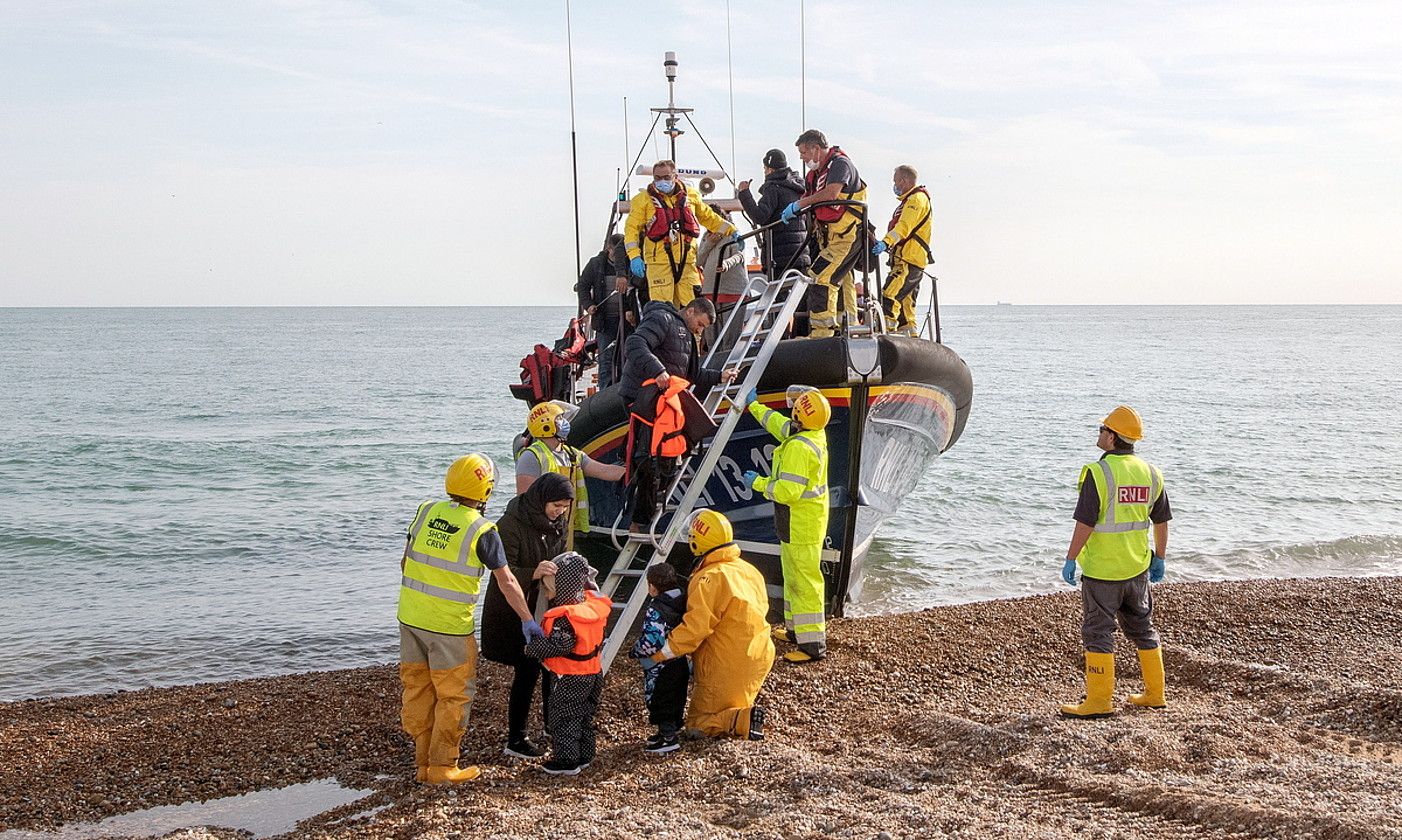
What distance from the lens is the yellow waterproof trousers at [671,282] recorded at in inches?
309

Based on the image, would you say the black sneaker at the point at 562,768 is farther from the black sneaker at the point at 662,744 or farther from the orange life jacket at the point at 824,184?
the orange life jacket at the point at 824,184

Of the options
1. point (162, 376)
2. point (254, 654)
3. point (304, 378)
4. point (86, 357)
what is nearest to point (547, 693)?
point (254, 654)

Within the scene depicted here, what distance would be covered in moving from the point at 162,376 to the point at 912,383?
46.4 meters

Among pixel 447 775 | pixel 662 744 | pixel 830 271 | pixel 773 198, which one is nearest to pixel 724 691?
pixel 662 744

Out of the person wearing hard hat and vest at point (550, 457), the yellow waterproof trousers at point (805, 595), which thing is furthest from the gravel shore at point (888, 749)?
the person wearing hard hat and vest at point (550, 457)

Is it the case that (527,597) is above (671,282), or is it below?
below

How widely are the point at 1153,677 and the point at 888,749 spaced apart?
4.57 ft

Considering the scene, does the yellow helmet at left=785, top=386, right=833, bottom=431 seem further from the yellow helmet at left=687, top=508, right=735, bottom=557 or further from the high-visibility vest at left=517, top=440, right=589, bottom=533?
the yellow helmet at left=687, top=508, right=735, bottom=557

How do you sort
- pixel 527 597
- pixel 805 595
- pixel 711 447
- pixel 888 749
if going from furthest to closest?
pixel 805 595
pixel 711 447
pixel 527 597
pixel 888 749

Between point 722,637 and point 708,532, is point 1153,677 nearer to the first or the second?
point 722,637

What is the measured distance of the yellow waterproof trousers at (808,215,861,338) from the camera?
7523mm

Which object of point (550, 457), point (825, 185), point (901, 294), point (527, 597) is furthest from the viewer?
point (901, 294)

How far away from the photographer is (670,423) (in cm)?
644

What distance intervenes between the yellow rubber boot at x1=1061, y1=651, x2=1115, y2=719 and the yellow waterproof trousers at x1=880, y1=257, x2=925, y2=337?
3645 millimetres
